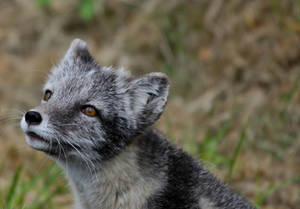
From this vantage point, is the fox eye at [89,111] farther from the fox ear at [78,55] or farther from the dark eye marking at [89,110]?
the fox ear at [78,55]

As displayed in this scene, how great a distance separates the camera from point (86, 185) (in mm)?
5066

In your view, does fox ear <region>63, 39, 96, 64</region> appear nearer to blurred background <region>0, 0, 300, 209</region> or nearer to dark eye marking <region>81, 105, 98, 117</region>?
dark eye marking <region>81, 105, 98, 117</region>

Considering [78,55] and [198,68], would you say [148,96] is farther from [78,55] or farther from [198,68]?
Result: [198,68]

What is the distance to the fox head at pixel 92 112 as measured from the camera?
4602 mm

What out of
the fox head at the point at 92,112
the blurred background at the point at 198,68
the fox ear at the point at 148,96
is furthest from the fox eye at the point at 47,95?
the blurred background at the point at 198,68

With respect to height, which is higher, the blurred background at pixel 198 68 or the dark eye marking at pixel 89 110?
the blurred background at pixel 198 68

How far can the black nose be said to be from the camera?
14.7 ft

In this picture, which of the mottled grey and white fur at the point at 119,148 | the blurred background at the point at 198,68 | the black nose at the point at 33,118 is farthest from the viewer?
the blurred background at the point at 198,68

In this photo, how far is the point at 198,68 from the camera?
955 cm

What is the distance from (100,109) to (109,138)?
286 mm

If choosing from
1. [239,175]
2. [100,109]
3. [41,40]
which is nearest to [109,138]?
[100,109]

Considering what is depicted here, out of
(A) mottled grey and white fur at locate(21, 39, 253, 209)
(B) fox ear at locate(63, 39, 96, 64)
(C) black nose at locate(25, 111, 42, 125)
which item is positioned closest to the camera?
(C) black nose at locate(25, 111, 42, 125)

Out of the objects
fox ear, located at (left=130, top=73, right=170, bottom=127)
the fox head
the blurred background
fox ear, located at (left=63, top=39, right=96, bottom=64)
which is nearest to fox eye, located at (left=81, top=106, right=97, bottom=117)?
the fox head

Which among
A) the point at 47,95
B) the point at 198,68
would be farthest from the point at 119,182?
the point at 198,68
